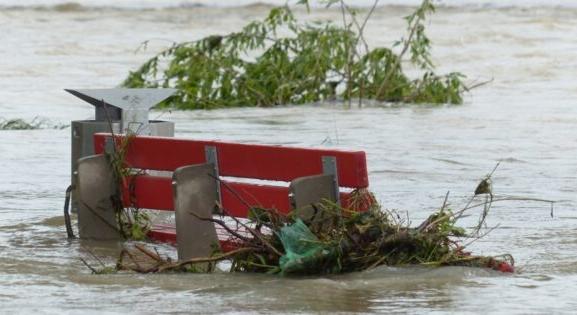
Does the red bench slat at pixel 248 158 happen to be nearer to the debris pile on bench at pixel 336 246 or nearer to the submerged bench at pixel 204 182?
→ the submerged bench at pixel 204 182

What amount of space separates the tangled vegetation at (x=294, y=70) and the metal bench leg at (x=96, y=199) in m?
8.99

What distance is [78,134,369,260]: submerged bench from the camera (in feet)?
25.0

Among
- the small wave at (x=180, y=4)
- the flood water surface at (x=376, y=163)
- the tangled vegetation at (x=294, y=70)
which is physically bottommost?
the flood water surface at (x=376, y=163)

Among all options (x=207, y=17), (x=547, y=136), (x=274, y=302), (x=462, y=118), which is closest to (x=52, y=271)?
(x=274, y=302)

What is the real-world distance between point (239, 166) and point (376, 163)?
18.7 ft

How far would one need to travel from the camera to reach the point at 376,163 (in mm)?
13711

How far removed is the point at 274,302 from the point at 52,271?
167 cm

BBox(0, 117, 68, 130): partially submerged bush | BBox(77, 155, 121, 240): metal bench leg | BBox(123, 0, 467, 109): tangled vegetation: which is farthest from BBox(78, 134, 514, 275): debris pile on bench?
BBox(123, 0, 467, 109): tangled vegetation

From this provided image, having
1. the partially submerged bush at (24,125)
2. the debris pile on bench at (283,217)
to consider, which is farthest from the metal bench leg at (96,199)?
the partially submerged bush at (24,125)

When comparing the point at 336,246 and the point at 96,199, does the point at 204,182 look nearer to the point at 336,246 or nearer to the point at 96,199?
the point at 336,246

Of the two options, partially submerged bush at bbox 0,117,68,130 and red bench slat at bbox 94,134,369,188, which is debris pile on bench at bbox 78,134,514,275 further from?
partially submerged bush at bbox 0,117,68,130

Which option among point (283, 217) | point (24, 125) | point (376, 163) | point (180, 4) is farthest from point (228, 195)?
point (180, 4)

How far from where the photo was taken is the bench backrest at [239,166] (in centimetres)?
763

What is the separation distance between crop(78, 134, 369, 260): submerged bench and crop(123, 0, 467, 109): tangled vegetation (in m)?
9.09
